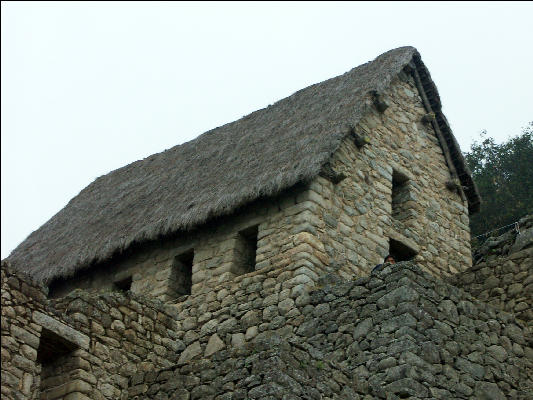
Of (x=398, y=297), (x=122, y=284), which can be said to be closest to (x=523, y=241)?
(x=398, y=297)

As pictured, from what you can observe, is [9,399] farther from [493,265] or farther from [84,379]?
[493,265]

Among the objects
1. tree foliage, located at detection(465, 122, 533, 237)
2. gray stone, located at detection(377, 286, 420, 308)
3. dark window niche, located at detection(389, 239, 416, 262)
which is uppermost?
tree foliage, located at detection(465, 122, 533, 237)

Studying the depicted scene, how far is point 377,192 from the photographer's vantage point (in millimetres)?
17141

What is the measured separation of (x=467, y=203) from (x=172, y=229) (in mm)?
5930

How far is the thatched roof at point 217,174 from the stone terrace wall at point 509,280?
2.87 m

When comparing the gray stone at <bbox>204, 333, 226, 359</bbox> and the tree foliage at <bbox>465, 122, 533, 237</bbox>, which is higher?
the tree foliage at <bbox>465, 122, 533, 237</bbox>

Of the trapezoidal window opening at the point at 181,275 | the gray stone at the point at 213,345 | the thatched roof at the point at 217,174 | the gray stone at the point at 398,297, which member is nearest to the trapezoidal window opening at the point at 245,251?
the thatched roof at the point at 217,174

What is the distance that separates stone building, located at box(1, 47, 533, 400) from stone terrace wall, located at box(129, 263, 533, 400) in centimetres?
2

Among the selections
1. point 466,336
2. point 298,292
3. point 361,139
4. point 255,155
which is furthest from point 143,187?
point 466,336

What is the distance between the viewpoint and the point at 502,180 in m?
27.9

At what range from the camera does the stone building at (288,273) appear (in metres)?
12.6

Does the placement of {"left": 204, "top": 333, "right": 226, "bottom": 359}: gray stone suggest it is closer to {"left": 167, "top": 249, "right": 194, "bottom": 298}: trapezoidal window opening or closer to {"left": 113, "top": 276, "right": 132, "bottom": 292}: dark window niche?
{"left": 167, "top": 249, "right": 194, "bottom": 298}: trapezoidal window opening

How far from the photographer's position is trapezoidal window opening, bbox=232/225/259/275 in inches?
629

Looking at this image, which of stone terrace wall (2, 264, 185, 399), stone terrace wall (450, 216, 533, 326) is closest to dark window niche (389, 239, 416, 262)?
stone terrace wall (450, 216, 533, 326)
